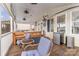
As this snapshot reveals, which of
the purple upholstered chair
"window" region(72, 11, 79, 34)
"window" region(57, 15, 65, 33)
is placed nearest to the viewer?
the purple upholstered chair

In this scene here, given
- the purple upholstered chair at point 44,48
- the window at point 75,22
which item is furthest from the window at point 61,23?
the purple upholstered chair at point 44,48

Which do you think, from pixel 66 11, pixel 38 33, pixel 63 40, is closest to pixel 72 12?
pixel 66 11

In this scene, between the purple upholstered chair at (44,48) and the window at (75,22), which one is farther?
the window at (75,22)

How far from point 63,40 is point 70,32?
2.37 feet

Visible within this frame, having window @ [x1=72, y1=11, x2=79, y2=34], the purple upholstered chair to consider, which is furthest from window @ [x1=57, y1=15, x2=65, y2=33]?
the purple upholstered chair

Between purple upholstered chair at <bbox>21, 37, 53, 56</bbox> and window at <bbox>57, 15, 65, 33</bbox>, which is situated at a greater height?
window at <bbox>57, 15, 65, 33</bbox>

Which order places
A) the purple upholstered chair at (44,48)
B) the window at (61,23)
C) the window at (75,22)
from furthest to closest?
1. the window at (61,23)
2. the window at (75,22)
3. the purple upholstered chair at (44,48)

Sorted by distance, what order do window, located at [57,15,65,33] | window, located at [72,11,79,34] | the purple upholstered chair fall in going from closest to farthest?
1. the purple upholstered chair
2. window, located at [72,11,79,34]
3. window, located at [57,15,65,33]

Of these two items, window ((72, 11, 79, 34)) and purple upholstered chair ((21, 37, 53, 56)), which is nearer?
purple upholstered chair ((21, 37, 53, 56))

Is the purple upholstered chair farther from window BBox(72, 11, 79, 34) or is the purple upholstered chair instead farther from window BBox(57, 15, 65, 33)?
window BBox(57, 15, 65, 33)

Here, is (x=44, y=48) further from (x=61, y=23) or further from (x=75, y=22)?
(x=61, y=23)

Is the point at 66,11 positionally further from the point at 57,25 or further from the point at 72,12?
the point at 57,25

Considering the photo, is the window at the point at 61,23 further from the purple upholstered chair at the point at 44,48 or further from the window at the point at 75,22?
the purple upholstered chair at the point at 44,48

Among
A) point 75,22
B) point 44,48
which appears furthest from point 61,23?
point 44,48
